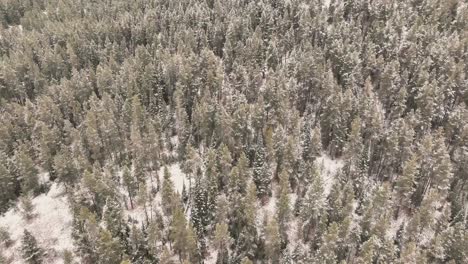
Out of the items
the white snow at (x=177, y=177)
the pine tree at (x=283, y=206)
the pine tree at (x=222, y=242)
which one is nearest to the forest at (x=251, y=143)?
the pine tree at (x=222, y=242)

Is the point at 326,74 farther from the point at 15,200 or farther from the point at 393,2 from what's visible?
the point at 15,200

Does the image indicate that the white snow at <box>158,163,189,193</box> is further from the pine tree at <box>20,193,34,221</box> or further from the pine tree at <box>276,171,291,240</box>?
the pine tree at <box>20,193,34,221</box>

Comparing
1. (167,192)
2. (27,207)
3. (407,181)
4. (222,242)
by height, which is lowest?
(27,207)

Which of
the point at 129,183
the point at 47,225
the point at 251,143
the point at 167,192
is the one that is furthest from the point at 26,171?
the point at 251,143

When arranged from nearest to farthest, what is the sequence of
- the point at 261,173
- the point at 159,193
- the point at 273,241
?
1. the point at 273,241
2. the point at 261,173
3. the point at 159,193

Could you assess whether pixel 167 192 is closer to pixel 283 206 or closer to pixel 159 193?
pixel 159 193

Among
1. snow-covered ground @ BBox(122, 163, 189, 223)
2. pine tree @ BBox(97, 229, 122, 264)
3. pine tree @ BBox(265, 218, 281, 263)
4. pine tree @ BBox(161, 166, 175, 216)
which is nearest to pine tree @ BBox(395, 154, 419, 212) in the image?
pine tree @ BBox(265, 218, 281, 263)
